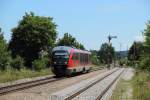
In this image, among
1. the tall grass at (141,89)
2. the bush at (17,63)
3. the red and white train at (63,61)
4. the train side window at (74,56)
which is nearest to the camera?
the tall grass at (141,89)

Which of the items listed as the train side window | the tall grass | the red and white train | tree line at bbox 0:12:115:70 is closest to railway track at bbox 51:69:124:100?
the tall grass

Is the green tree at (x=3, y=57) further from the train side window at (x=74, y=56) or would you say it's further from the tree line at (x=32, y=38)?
the tree line at (x=32, y=38)

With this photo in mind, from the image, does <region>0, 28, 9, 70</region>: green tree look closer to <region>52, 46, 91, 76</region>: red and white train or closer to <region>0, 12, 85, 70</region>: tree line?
<region>52, 46, 91, 76</region>: red and white train

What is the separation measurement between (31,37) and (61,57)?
2530cm

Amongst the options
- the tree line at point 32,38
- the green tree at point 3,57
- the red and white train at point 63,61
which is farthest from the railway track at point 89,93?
the tree line at point 32,38

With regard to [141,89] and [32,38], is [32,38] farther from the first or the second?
[141,89]

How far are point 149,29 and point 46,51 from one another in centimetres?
2995

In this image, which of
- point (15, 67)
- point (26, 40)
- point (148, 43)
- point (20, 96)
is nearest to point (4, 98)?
point (20, 96)

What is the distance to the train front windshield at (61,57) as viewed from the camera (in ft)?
130

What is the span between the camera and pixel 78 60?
145 ft

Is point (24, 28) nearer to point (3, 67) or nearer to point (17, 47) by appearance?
point (17, 47)

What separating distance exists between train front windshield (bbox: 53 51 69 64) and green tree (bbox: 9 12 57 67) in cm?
2446

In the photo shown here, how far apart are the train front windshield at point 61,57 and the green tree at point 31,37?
24.5 meters

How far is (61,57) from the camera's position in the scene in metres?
39.8
